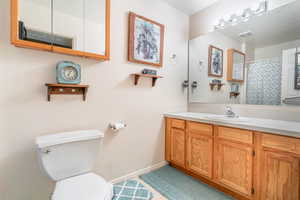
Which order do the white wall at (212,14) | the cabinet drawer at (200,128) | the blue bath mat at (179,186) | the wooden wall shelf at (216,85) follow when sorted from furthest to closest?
1. the wooden wall shelf at (216,85)
2. the white wall at (212,14)
3. the cabinet drawer at (200,128)
4. the blue bath mat at (179,186)

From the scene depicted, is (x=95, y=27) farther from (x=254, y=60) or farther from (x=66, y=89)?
(x=254, y=60)

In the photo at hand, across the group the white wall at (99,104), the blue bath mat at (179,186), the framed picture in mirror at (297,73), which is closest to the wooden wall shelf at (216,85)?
the white wall at (99,104)

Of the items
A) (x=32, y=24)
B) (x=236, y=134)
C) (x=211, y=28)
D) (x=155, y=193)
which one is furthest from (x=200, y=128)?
(x=32, y=24)

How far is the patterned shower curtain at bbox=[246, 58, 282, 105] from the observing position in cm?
175

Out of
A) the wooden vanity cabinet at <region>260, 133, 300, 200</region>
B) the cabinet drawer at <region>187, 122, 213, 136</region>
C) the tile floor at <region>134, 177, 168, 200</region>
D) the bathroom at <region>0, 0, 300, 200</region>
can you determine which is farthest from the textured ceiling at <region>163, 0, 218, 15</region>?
the tile floor at <region>134, 177, 168, 200</region>

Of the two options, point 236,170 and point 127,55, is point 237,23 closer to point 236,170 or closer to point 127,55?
point 127,55

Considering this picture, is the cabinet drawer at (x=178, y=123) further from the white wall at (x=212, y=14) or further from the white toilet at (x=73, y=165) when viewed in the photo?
the white wall at (x=212, y=14)

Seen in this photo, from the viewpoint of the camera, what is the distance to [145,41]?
2082 mm

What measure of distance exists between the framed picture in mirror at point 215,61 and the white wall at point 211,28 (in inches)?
14.4

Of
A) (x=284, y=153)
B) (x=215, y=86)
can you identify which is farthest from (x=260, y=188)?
(x=215, y=86)

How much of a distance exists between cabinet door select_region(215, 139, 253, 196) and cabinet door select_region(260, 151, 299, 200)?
123mm

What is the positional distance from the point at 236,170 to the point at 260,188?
9.2 inches

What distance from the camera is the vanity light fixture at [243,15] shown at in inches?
73.8

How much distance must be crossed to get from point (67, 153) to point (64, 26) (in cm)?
120
